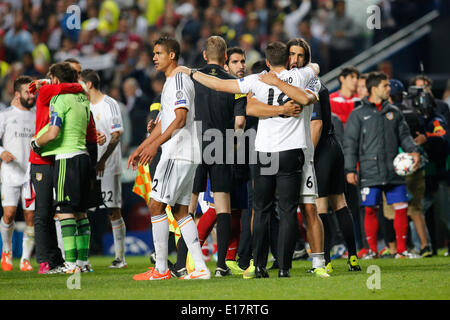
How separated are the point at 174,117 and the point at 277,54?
1.05 metres

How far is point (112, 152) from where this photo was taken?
9.65m

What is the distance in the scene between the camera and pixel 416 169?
33.0ft

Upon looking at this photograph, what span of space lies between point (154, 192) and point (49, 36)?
12.4m

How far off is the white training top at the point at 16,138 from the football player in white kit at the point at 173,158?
343 cm

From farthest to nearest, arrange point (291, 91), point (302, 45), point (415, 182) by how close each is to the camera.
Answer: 1. point (415, 182)
2. point (302, 45)
3. point (291, 91)

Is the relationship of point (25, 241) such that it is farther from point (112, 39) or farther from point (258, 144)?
point (112, 39)

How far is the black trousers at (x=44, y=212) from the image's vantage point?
8.66 m

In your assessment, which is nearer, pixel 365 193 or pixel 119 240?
pixel 119 240

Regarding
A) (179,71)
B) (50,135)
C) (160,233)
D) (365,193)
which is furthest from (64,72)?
(365,193)

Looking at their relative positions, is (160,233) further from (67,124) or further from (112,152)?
(112,152)

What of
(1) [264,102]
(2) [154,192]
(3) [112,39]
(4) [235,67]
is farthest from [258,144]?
(3) [112,39]

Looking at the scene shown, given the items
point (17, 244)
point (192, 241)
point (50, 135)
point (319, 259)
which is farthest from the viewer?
point (17, 244)

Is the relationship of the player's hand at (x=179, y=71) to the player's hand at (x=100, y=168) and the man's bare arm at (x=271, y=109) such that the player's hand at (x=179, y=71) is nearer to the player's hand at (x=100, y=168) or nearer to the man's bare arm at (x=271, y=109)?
the man's bare arm at (x=271, y=109)

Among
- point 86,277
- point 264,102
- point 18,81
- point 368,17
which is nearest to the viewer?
point 264,102
